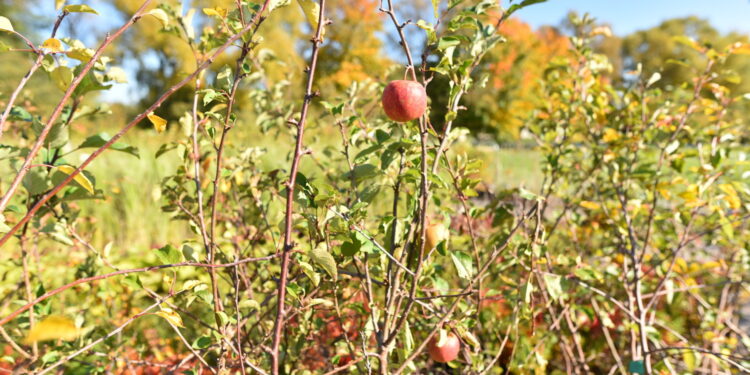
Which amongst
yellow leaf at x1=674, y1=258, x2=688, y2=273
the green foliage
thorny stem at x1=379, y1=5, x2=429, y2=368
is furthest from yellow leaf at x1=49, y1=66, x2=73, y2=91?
yellow leaf at x1=674, y1=258, x2=688, y2=273

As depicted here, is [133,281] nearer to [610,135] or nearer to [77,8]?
[77,8]

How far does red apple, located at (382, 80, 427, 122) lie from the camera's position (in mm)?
694

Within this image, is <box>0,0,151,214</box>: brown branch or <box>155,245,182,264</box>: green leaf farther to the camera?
<box>155,245,182,264</box>: green leaf

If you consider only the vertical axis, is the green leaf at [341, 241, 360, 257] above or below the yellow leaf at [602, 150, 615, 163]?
below

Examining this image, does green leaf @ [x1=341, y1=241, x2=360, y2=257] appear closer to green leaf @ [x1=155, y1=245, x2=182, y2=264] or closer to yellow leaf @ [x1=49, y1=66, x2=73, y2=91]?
green leaf @ [x1=155, y1=245, x2=182, y2=264]

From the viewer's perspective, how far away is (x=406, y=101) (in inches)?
27.6

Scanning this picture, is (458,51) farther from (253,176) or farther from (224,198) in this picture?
(224,198)

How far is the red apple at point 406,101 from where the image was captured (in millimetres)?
694

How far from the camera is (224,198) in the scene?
4.51ft

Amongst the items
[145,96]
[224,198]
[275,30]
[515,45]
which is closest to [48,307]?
[224,198]

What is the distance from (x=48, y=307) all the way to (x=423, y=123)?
2.96 ft

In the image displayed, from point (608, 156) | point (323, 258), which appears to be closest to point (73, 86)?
point (323, 258)

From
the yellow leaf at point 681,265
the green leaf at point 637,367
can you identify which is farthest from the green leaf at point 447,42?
the yellow leaf at point 681,265

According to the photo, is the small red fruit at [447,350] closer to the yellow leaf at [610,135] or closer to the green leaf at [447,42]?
the green leaf at [447,42]
